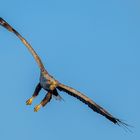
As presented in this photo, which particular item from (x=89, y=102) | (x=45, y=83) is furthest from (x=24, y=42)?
(x=89, y=102)

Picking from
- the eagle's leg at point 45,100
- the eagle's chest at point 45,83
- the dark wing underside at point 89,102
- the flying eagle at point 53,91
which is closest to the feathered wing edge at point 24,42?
the flying eagle at point 53,91

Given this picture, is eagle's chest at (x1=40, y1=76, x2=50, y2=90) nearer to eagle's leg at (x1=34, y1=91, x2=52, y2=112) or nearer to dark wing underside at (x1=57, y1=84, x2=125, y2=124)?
eagle's leg at (x1=34, y1=91, x2=52, y2=112)

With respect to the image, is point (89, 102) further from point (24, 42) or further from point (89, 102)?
point (24, 42)

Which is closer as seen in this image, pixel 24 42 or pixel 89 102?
pixel 89 102

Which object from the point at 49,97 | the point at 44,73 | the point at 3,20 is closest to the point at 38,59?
the point at 44,73

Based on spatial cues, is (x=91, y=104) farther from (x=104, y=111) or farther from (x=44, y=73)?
(x=44, y=73)

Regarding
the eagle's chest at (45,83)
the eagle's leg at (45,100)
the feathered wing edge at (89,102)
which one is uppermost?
the feathered wing edge at (89,102)

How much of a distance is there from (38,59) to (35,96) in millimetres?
1278

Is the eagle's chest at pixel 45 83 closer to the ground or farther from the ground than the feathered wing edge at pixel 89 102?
closer to the ground

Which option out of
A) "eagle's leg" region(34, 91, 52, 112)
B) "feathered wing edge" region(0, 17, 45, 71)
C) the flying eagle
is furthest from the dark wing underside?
"feathered wing edge" region(0, 17, 45, 71)

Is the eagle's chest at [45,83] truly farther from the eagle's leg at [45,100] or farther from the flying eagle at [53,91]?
the eagle's leg at [45,100]

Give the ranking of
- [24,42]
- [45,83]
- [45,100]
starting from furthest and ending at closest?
[24,42] < [45,100] < [45,83]

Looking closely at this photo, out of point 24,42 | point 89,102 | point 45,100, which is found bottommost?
Result: point 45,100

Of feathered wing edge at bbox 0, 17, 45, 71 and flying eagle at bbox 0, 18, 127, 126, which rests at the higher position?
feathered wing edge at bbox 0, 17, 45, 71
